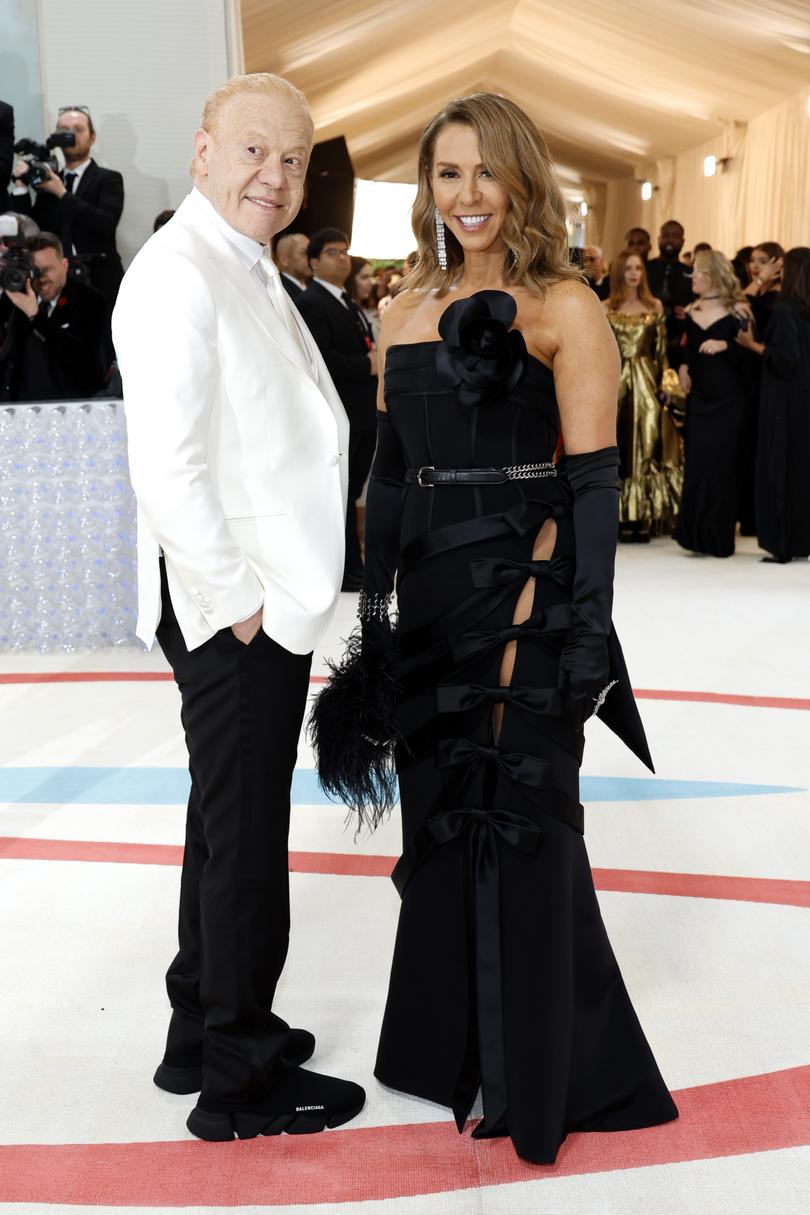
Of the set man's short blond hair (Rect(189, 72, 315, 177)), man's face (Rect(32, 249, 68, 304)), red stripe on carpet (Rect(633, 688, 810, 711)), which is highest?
man's face (Rect(32, 249, 68, 304))

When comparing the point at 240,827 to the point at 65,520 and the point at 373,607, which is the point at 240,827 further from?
the point at 65,520

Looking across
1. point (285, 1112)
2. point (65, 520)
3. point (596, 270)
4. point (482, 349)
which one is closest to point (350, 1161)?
point (285, 1112)

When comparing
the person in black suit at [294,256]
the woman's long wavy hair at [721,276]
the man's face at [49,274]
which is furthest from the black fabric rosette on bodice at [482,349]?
the woman's long wavy hair at [721,276]

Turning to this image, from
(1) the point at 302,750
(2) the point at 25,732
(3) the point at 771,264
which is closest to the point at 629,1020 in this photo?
(1) the point at 302,750

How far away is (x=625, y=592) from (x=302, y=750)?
301 centimetres

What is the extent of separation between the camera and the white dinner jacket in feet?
5.93

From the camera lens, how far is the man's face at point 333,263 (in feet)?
20.6

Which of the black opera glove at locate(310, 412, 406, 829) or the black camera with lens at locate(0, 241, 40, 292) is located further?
the black camera with lens at locate(0, 241, 40, 292)

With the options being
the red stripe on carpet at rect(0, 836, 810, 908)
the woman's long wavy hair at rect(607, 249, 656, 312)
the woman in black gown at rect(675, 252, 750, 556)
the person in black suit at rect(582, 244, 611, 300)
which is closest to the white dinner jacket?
the red stripe on carpet at rect(0, 836, 810, 908)

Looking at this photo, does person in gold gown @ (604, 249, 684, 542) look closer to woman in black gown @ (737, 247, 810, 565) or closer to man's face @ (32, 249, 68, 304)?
woman in black gown @ (737, 247, 810, 565)

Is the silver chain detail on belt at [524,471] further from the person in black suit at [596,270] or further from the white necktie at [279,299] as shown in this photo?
the person in black suit at [596,270]

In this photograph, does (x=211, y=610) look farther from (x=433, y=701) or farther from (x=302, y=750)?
(x=302, y=750)

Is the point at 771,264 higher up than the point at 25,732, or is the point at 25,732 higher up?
the point at 771,264

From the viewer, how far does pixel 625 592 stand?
22.4 ft
